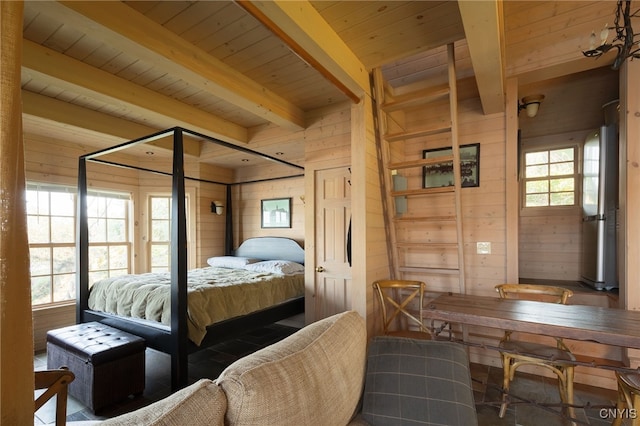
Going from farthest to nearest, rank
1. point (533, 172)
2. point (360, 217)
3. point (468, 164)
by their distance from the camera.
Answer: point (533, 172), point (468, 164), point (360, 217)

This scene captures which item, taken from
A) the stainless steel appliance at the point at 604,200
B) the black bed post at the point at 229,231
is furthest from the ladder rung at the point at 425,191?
the black bed post at the point at 229,231

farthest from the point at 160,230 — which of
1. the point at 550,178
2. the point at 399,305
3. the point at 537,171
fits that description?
the point at 550,178

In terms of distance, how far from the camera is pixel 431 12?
1935mm

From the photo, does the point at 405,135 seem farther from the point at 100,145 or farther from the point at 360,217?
the point at 100,145

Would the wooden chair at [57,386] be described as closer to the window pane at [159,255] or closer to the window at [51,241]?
the window at [51,241]

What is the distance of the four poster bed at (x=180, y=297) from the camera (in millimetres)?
2504

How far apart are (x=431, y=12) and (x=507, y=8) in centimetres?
80

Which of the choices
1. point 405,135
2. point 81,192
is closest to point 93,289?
point 81,192

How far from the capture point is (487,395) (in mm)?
2477

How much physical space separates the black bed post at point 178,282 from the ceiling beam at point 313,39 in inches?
51.4

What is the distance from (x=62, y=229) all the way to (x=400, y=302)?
15.1ft

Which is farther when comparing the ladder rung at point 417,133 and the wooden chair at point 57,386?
the ladder rung at point 417,133

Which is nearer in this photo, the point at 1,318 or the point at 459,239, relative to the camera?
the point at 1,318

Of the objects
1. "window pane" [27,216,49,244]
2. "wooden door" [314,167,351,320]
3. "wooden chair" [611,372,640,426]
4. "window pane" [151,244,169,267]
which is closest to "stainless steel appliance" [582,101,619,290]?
"wooden chair" [611,372,640,426]
